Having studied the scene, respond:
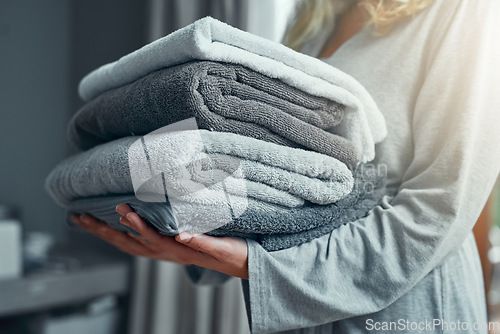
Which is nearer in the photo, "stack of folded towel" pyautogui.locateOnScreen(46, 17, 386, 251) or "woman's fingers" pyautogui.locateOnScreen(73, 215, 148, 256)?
"stack of folded towel" pyautogui.locateOnScreen(46, 17, 386, 251)

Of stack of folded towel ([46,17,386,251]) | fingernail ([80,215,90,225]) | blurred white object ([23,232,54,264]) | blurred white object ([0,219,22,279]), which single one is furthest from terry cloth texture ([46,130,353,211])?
blurred white object ([23,232,54,264])

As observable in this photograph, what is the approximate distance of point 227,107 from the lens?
35cm

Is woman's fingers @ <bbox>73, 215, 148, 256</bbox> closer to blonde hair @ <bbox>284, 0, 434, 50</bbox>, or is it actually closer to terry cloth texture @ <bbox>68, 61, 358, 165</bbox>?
terry cloth texture @ <bbox>68, 61, 358, 165</bbox>

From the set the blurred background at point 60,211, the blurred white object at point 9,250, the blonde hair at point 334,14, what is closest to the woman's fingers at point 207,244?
the blonde hair at point 334,14

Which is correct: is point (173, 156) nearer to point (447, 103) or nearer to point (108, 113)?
point (108, 113)

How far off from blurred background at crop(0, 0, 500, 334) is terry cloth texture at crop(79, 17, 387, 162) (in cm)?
37

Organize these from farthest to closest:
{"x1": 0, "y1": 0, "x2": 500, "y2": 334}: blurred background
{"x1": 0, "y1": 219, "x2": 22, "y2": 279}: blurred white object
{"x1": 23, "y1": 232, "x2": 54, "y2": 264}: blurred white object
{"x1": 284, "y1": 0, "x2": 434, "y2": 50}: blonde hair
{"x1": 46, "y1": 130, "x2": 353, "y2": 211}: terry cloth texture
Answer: {"x1": 23, "y1": 232, "x2": 54, "y2": 264}: blurred white object → {"x1": 0, "y1": 219, "x2": 22, "y2": 279}: blurred white object → {"x1": 0, "y1": 0, "x2": 500, "y2": 334}: blurred background → {"x1": 284, "y1": 0, "x2": 434, "y2": 50}: blonde hair → {"x1": 46, "y1": 130, "x2": 353, "y2": 211}: terry cloth texture

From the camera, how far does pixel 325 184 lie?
40cm

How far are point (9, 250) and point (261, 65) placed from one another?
1219 mm

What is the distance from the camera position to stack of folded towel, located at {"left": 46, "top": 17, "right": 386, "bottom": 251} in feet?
1.10

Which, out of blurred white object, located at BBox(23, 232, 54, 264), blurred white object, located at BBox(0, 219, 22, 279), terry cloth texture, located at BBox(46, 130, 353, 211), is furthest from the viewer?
blurred white object, located at BBox(23, 232, 54, 264)

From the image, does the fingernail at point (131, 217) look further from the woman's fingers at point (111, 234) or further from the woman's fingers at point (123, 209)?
the woman's fingers at point (111, 234)

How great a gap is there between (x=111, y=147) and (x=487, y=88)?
37 cm

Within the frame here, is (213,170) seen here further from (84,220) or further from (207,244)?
(84,220)
